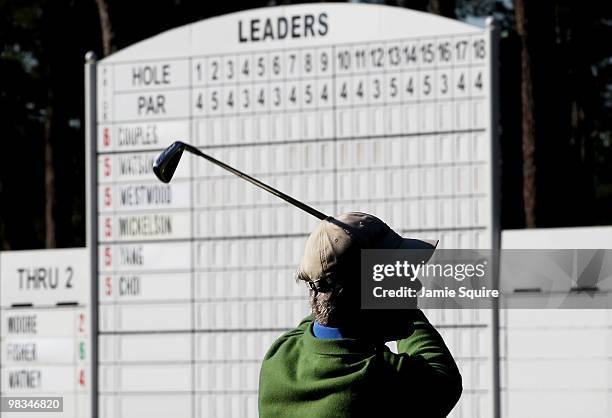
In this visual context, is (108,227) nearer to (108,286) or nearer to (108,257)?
(108,257)

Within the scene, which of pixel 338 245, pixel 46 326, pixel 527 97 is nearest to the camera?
pixel 338 245

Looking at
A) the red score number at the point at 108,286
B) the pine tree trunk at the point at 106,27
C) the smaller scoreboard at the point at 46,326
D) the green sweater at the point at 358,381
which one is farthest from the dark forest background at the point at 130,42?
the green sweater at the point at 358,381

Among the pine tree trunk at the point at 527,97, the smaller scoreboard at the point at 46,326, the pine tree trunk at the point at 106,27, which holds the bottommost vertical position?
the smaller scoreboard at the point at 46,326

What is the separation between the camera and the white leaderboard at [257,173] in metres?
9.25

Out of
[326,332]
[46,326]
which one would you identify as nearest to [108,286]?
[46,326]

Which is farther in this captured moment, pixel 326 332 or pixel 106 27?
pixel 106 27

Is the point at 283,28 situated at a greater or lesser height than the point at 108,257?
greater

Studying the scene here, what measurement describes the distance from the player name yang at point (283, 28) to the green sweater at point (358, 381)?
5.37 m

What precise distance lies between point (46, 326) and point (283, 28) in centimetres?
288

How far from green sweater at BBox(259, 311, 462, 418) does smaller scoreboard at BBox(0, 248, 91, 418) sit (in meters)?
6.09

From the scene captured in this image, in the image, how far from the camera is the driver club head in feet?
26.4

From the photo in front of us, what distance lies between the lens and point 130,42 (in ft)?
45.5

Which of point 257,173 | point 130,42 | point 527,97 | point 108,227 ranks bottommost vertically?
point 108,227

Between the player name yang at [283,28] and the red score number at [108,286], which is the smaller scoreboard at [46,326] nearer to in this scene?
the red score number at [108,286]
